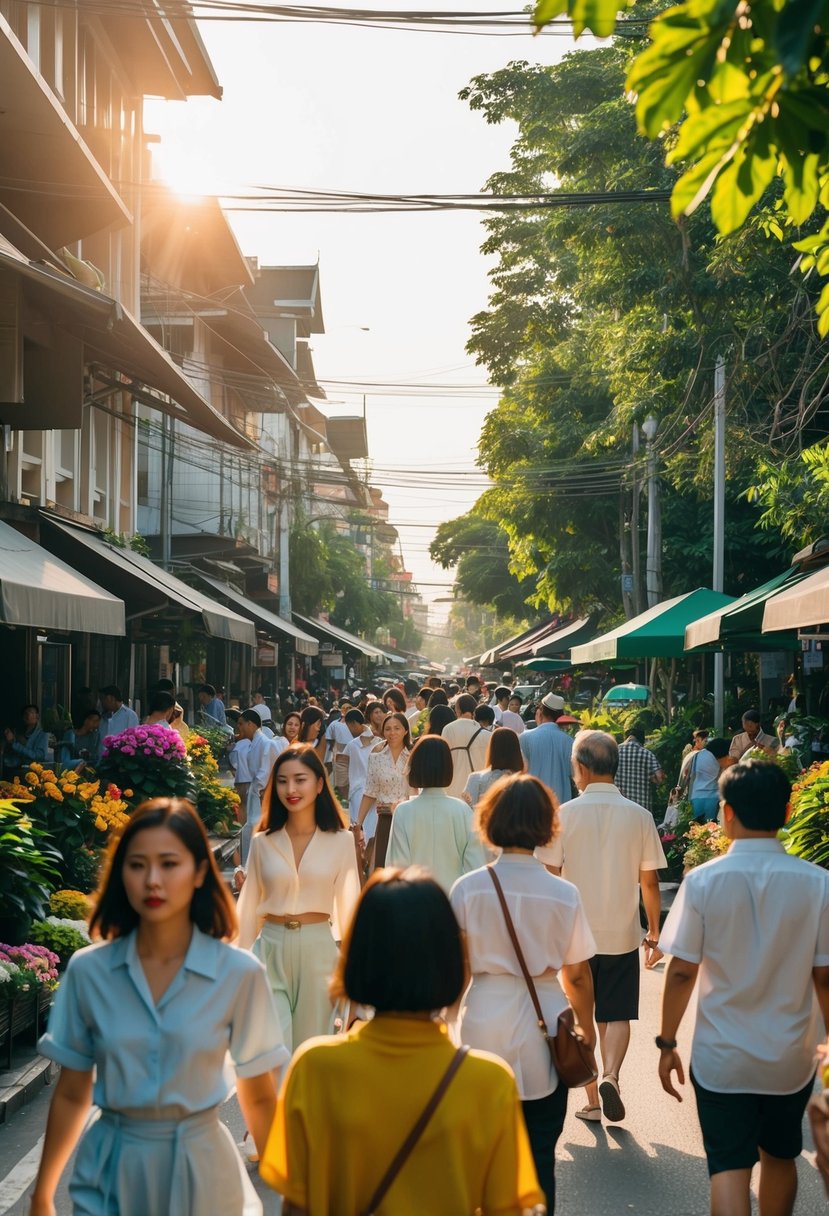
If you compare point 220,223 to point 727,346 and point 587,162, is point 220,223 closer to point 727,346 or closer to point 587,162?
point 587,162

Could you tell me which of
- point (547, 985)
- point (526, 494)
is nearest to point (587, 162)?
point (526, 494)

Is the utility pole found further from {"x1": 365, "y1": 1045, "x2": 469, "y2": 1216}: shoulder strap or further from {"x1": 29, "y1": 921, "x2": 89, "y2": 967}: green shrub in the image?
{"x1": 365, "y1": 1045, "x2": 469, "y2": 1216}: shoulder strap

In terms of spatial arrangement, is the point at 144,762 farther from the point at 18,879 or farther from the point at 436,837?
the point at 436,837

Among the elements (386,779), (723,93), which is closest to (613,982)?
(386,779)

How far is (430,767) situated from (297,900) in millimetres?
2061

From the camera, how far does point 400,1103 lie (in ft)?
9.27

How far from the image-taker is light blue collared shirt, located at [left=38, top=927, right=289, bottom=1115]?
339 cm

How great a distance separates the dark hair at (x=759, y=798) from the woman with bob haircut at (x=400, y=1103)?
6.59ft

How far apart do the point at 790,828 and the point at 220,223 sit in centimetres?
3196

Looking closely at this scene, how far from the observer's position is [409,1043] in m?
2.87

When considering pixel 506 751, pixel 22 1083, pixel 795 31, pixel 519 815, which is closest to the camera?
pixel 795 31

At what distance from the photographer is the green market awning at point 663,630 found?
1828 centimetres

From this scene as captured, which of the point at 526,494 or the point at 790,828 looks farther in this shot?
the point at 526,494

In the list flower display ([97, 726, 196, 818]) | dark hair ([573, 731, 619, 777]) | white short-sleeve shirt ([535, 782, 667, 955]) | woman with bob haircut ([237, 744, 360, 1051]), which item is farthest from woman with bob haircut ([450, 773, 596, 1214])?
flower display ([97, 726, 196, 818])
